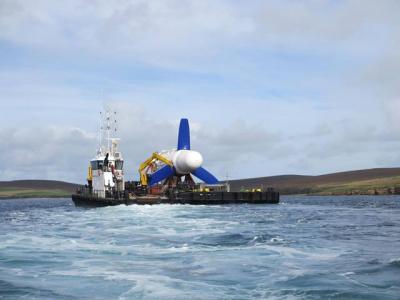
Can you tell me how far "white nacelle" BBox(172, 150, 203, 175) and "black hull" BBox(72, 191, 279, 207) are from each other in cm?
→ 705

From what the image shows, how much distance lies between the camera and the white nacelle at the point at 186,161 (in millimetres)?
95438

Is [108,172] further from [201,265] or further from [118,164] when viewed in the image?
[201,265]

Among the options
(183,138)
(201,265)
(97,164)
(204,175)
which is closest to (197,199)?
(204,175)

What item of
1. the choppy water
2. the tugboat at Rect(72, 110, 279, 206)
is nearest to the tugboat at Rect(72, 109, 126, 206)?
the tugboat at Rect(72, 110, 279, 206)

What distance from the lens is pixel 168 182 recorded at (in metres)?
102

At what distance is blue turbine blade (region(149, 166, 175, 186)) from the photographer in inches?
3898

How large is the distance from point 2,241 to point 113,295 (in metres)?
19.0

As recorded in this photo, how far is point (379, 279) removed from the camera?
20469 mm

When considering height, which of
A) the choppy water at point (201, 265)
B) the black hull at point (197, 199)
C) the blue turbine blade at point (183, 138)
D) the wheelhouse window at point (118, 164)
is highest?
the blue turbine blade at point (183, 138)

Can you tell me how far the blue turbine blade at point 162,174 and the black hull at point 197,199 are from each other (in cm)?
1099

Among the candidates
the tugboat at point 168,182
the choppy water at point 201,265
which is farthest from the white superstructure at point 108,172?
the choppy water at point 201,265

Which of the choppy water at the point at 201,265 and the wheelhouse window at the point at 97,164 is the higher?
the wheelhouse window at the point at 97,164

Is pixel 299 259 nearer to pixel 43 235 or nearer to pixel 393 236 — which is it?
pixel 393 236

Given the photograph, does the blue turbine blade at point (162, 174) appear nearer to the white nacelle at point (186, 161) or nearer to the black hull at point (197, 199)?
the white nacelle at point (186, 161)
